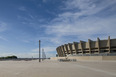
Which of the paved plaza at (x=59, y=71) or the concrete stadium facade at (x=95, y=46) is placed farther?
the concrete stadium facade at (x=95, y=46)

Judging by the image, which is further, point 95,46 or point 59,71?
point 95,46

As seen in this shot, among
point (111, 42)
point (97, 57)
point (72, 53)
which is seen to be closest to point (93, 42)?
point (111, 42)

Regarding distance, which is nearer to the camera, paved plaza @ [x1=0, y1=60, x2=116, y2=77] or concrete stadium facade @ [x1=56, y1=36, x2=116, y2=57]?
paved plaza @ [x1=0, y1=60, x2=116, y2=77]

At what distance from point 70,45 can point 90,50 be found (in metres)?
14.1

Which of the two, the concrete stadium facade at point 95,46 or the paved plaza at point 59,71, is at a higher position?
the concrete stadium facade at point 95,46

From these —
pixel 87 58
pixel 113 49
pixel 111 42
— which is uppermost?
pixel 111 42

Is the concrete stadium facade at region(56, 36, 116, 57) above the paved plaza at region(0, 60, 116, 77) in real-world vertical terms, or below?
above

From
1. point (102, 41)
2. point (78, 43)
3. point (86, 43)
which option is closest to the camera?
point (102, 41)

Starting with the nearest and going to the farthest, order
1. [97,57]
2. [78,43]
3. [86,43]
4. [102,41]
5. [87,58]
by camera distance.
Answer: [97,57] → [87,58] → [102,41] → [86,43] → [78,43]

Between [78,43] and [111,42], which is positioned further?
[78,43]

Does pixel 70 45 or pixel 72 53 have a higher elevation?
pixel 70 45

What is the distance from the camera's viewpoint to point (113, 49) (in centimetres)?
5616

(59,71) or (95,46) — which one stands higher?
(95,46)

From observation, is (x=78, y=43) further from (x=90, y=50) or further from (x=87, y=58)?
(x=87, y=58)
